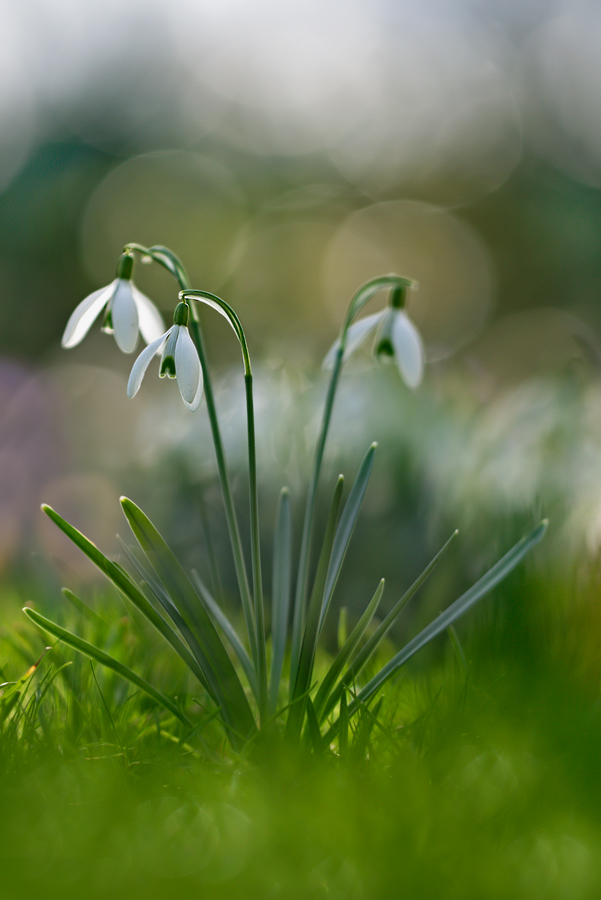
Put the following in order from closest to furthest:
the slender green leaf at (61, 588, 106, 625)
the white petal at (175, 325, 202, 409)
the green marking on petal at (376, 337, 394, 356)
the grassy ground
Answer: the grassy ground, the white petal at (175, 325, 202, 409), the slender green leaf at (61, 588, 106, 625), the green marking on petal at (376, 337, 394, 356)

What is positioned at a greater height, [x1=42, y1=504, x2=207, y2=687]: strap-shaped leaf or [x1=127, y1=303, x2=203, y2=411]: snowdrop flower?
[x1=127, y1=303, x2=203, y2=411]: snowdrop flower

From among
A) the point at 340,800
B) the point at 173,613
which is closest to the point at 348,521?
the point at 173,613

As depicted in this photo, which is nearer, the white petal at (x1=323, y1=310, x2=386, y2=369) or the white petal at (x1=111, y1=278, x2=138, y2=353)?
the white petal at (x1=111, y1=278, x2=138, y2=353)

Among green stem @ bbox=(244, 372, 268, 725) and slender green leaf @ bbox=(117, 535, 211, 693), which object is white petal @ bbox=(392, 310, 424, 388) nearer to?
green stem @ bbox=(244, 372, 268, 725)

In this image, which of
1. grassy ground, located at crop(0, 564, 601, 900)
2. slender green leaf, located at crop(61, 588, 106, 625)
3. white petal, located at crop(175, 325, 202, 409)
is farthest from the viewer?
slender green leaf, located at crop(61, 588, 106, 625)

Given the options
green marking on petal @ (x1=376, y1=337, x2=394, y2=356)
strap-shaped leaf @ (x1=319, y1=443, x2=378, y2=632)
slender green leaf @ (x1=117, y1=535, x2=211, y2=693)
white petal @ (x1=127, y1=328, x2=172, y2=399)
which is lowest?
slender green leaf @ (x1=117, y1=535, x2=211, y2=693)

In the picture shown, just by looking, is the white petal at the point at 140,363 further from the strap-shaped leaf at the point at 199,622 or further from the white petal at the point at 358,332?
the white petal at the point at 358,332

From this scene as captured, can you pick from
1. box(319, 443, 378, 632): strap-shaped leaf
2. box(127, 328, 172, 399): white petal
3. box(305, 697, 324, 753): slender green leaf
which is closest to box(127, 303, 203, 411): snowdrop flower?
box(127, 328, 172, 399): white petal

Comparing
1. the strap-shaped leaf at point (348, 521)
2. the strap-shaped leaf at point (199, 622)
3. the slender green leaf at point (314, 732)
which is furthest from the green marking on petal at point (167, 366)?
the slender green leaf at point (314, 732)
